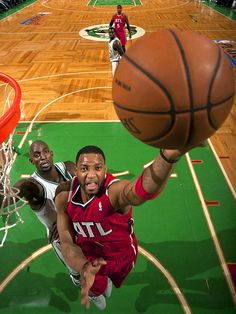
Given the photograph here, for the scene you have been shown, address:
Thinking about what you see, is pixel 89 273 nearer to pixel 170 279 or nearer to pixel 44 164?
pixel 44 164

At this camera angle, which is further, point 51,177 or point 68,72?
point 68,72

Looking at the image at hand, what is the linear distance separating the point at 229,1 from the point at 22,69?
15.5 metres

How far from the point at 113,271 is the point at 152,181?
4.25ft

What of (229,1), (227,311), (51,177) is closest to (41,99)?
(51,177)

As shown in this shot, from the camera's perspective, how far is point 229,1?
18.9 metres

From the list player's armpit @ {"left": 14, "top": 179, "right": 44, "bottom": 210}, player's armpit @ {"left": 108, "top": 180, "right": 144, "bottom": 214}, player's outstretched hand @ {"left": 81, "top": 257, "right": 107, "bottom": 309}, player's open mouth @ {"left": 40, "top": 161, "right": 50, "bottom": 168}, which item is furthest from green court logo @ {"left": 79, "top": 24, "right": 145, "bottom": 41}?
player's outstretched hand @ {"left": 81, "top": 257, "right": 107, "bottom": 309}

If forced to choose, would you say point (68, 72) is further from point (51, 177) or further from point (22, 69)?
point (51, 177)

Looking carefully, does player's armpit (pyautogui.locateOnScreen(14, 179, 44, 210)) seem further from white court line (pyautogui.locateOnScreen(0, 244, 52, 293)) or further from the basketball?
the basketball

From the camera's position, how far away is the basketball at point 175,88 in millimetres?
1509

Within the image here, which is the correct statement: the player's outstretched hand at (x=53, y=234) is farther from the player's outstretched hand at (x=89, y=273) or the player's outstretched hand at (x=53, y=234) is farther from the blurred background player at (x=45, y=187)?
the player's outstretched hand at (x=89, y=273)

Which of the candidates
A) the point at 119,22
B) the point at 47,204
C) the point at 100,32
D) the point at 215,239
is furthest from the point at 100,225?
the point at 100,32

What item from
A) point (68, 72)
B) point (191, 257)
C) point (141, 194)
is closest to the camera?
point (141, 194)

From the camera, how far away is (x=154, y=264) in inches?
141

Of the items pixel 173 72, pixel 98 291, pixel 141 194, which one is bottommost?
pixel 98 291
